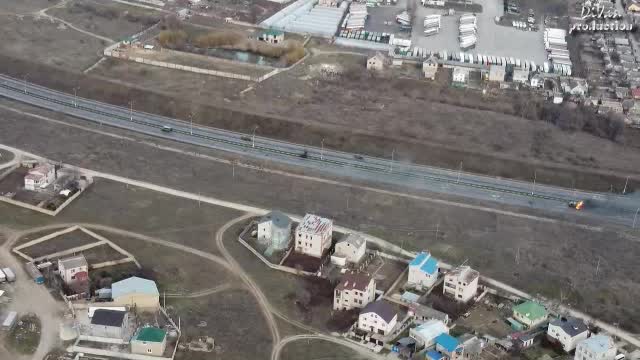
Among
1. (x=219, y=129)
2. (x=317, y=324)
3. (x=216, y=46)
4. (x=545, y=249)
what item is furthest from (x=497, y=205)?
(x=216, y=46)

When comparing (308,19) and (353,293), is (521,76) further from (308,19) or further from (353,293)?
(353,293)

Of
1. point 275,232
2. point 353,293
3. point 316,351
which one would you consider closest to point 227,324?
point 316,351

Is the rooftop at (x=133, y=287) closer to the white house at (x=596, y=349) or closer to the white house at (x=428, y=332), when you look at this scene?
the white house at (x=428, y=332)

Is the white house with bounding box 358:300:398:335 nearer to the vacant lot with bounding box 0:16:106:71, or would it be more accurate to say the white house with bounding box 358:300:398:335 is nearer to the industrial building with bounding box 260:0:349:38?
the vacant lot with bounding box 0:16:106:71

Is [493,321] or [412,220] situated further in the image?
[412,220]

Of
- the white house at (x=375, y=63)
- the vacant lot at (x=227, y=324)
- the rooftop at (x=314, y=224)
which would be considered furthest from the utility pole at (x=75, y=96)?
the vacant lot at (x=227, y=324)

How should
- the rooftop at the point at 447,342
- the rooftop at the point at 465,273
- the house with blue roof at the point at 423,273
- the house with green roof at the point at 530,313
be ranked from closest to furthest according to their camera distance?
the rooftop at the point at 447,342, the house with green roof at the point at 530,313, the rooftop at the point at 465,273, the house with blue roof at the point at 423,273

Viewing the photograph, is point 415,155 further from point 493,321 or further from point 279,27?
point 279,27

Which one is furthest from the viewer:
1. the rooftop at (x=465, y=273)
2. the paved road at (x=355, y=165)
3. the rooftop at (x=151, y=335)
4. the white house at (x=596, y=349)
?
the paved road at (x=355, y=165)
